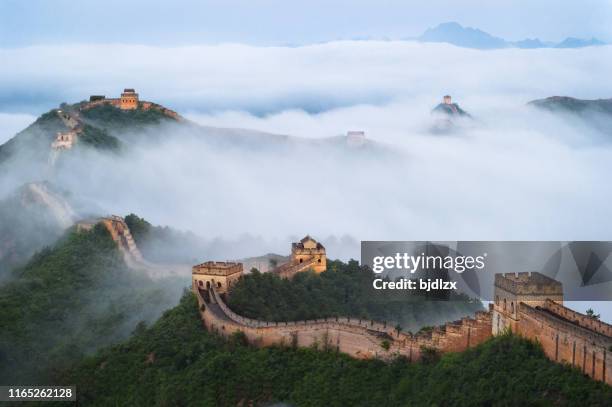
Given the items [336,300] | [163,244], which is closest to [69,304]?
[163,244]

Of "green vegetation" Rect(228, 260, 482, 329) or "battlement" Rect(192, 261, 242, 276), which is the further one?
"battlement" Rect(192, 261, 242, 276)

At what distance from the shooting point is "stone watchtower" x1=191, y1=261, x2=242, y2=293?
190ft

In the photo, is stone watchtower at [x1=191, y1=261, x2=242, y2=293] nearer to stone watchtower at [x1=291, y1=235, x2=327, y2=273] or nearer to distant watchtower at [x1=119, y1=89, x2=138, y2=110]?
stone watchtower at [x1=291, y1=235, x2=327, y2=273]

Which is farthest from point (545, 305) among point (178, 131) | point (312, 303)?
point (178, 131)

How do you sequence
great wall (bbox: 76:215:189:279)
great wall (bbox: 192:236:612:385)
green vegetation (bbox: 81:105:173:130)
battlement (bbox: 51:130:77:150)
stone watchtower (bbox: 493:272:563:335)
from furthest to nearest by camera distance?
green vegetation (bbox: 81:105:173:130) < battlement (bbox: 51:130:77:150) < great wall (bbox: 76:215:189:279) < stone watchtower (bbox: 493:272:563:335) < great wall (bbox: 192:236:612:385)

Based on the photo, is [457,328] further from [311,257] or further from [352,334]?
[311,257]

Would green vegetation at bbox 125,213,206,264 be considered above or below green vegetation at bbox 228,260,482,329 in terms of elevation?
above

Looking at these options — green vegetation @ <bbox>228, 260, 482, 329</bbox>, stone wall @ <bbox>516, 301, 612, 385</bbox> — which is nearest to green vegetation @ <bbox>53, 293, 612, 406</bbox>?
stone wall @ <bbox>516, 301, 612, 385</bbox>

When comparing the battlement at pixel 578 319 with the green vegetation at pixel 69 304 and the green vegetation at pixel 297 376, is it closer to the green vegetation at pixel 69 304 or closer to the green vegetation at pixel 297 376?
the green vegetation at pixel 297 376

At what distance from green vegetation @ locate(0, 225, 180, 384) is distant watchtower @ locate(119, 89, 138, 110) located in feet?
129

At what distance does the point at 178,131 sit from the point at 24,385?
66814 mm

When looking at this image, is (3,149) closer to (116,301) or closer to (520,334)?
(116,301)

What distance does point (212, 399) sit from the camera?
167 ft

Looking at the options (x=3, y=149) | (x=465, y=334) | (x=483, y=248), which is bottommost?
(x=465, y=334)
